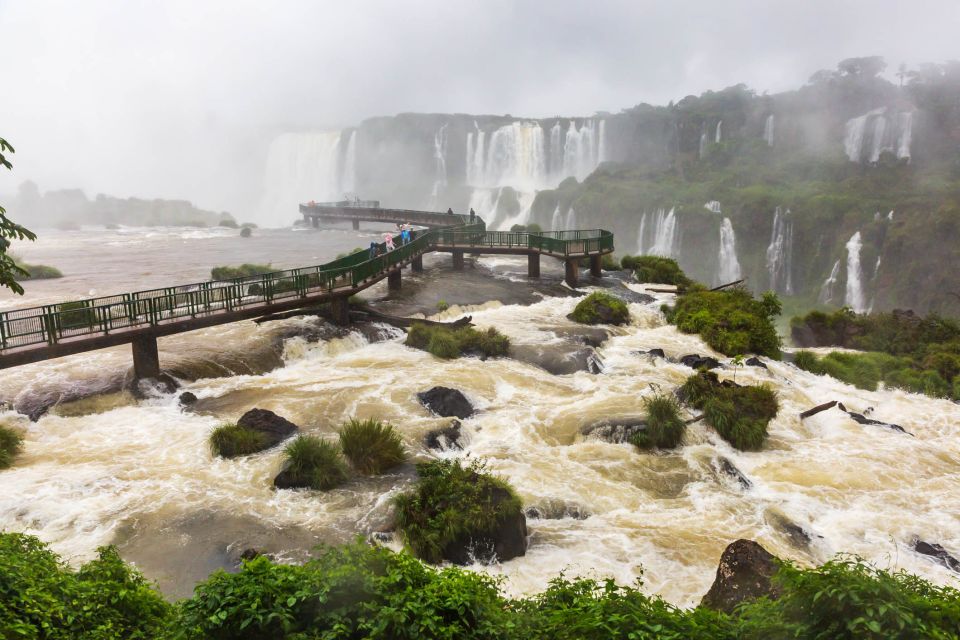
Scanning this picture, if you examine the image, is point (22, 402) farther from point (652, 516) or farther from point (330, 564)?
point (652, 516)

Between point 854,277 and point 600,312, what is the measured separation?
37.2 m

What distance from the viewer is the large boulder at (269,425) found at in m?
14.6

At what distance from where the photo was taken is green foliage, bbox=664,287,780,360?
23.8 m

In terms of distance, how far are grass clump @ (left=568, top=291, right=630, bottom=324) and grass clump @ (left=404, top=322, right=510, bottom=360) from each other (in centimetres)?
524

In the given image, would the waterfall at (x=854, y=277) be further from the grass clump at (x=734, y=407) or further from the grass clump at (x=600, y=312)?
the grass clump at (x=734, y=407)

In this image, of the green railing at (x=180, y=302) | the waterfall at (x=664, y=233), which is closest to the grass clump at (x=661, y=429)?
the green railing at (x=180, y=302)

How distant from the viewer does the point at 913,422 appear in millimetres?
18031

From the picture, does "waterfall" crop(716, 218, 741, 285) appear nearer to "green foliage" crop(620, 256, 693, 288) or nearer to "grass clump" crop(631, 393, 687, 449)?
"green foliage" crop(620, 256, 693, 288)

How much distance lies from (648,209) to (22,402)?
60.7 meters

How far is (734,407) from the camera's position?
16188 millimetres

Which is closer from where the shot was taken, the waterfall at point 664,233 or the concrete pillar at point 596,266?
the concrete pillar at point 596,266

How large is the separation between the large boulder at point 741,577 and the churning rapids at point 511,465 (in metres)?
1.18

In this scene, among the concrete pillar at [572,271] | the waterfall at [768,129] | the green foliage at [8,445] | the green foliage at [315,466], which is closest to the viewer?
the green foliage at [315,466]

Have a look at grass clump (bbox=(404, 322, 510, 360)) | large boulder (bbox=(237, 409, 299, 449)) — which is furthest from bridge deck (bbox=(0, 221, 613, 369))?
large boulder (bbox=(237, 409, 299, 449))
